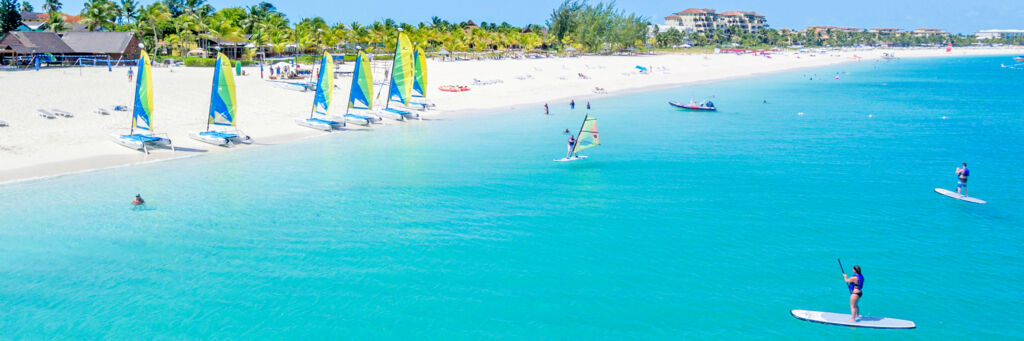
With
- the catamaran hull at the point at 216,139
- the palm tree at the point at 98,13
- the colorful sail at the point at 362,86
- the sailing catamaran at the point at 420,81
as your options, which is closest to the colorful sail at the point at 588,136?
the colorful sail at the point at 362,86

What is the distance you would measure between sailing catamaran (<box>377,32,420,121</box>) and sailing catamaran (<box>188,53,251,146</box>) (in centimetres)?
1517

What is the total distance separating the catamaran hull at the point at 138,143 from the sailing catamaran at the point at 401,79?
63.6ft

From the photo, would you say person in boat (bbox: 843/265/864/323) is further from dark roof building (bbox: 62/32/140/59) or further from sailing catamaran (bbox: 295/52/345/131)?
dark roof building (bbox: 62/32/140/59)

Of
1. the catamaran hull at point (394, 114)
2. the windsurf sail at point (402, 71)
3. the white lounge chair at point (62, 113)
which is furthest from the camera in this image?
the catamaran hull at point (394, 114)

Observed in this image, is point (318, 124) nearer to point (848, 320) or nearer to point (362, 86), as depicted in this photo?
point (362, 86)

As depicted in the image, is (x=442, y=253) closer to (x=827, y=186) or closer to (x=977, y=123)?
(x=827, y=186)

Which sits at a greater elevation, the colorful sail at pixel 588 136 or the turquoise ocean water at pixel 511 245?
the colorful sail at pixel 588 136

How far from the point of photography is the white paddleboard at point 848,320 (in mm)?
18188

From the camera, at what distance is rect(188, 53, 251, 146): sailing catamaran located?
141 ft

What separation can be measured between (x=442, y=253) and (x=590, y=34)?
167550mm

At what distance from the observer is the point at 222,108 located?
44562mm

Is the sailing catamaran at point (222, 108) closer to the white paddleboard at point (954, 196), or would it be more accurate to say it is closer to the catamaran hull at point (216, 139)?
the catamaran hull at point (216, 139)

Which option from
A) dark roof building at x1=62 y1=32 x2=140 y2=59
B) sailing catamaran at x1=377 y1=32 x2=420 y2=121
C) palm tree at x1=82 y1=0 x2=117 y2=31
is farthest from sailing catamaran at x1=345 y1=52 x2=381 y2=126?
palm tree at x1=82 y1=0 x2=117 y2=31

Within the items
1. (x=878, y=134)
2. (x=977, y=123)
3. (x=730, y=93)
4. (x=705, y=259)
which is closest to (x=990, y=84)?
(x=730, y=93)
